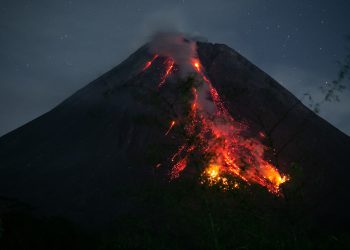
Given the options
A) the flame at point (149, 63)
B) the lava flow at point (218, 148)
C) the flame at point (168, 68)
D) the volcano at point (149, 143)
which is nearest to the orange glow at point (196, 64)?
the lava flow at point (218, 148)

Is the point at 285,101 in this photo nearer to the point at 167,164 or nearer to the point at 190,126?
the point at 167,164

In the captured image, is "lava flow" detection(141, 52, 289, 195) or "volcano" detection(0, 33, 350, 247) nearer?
"lava flow" detection(141, 52, 289, 195)

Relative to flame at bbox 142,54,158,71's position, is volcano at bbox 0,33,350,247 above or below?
below

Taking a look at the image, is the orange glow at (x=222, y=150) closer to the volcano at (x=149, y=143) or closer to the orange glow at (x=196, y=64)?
the orange glow at (x=196, y=64)

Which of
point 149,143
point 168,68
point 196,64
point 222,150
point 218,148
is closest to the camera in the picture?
point 218,148

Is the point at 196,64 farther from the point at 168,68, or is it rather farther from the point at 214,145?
the point at 214,145

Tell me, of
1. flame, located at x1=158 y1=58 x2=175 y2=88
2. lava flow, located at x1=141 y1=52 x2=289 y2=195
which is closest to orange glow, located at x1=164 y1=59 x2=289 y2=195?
lava flow, located at x1=141 y1=52 x2=289 y2=195

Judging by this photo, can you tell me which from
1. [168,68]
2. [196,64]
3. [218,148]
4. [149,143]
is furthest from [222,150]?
[196,64]

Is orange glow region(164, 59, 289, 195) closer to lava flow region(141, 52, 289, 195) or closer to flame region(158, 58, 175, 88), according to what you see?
lava flow region(141, 52, 289, 195)
